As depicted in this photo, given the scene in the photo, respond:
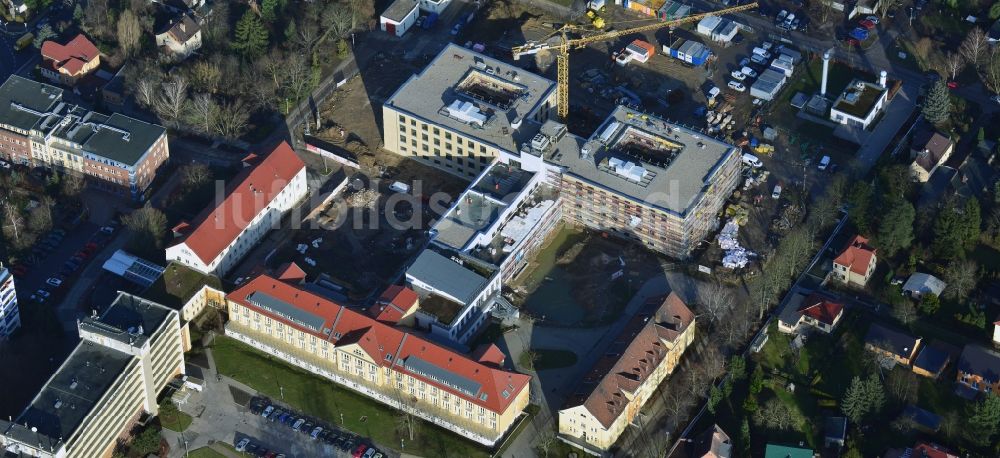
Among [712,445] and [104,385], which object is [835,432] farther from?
[104,385]

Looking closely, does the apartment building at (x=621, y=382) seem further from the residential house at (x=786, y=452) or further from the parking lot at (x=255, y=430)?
the parking lot at (x=255, y=430)

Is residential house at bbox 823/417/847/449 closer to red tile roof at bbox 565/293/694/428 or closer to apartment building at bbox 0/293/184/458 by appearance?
red tile roof at bbox 565/293/694/428

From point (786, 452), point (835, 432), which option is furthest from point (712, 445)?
point (835, 432)

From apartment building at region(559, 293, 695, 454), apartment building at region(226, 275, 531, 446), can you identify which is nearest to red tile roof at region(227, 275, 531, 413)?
apartment building at region(226, 275, 531, 446)

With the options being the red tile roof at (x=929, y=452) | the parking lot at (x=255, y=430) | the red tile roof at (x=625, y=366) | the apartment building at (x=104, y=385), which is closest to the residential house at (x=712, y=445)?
the red tile roof at (x=625, y=366)

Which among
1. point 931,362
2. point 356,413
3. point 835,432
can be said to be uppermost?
point 931,362
